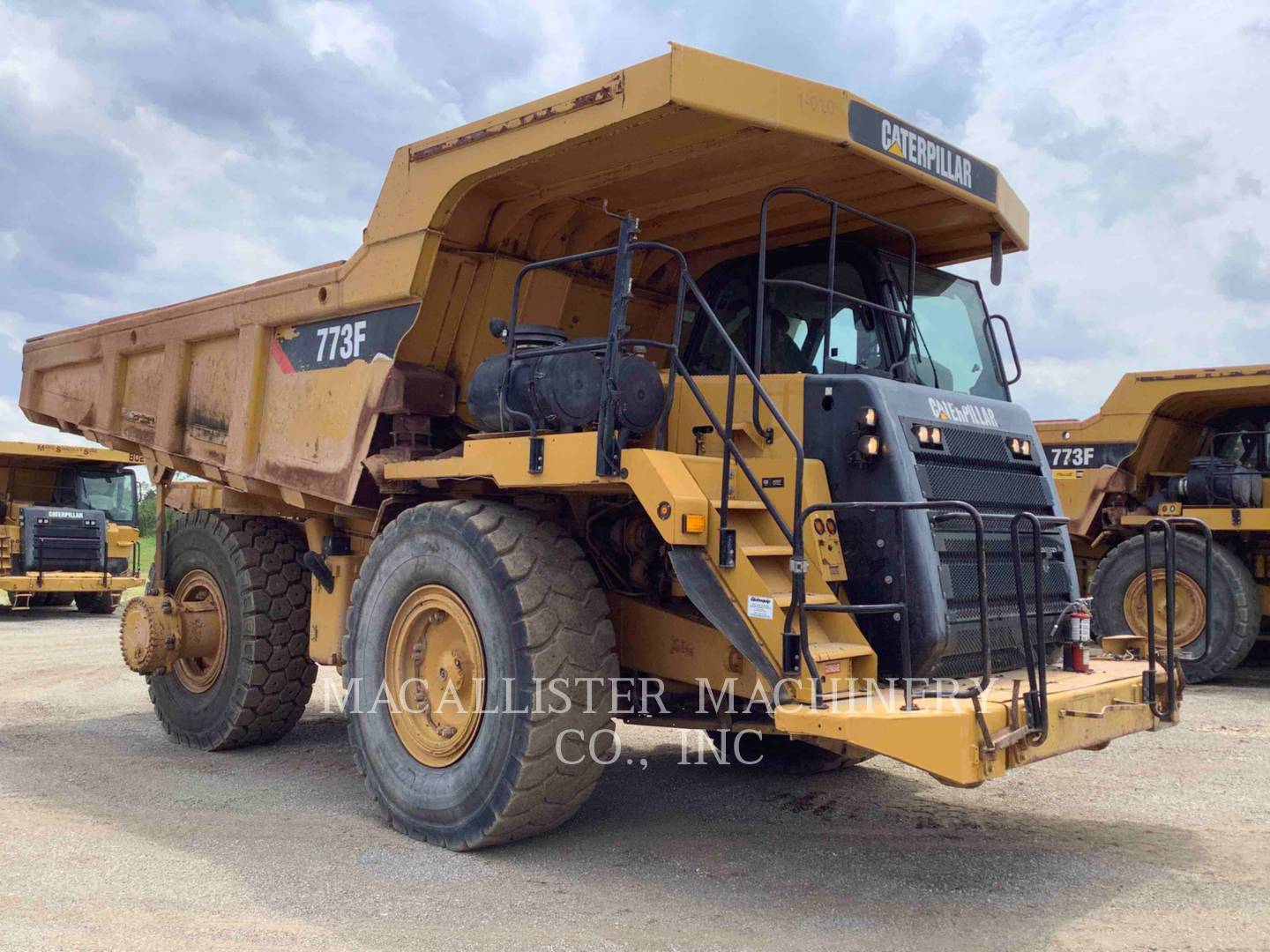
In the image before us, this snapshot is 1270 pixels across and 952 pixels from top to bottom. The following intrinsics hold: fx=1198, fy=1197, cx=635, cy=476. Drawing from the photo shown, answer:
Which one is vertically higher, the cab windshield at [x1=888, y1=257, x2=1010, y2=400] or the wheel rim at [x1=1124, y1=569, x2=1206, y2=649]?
the cab windshield at [x1=888, y1=257, x2=1010, y2=400]

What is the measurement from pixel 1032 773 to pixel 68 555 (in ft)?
54.9

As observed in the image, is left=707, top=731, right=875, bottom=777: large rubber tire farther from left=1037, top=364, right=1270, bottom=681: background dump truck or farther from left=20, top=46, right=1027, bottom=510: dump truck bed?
left=1037, top=364, right=1270, bottom=681: background dump truck

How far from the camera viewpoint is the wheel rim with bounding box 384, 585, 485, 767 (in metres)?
5.07

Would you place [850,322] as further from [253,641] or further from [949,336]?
[253,641]

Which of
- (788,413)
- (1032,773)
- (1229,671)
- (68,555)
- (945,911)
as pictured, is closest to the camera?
(945,911)

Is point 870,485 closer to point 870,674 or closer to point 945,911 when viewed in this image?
point 870,674

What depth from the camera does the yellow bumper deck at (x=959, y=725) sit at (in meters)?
3.95

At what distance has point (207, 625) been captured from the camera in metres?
7.30

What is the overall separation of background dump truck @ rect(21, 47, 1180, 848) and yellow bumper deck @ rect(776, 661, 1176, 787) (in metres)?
0.01

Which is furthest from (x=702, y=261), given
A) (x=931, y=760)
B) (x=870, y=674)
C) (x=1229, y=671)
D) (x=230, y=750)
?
(x=1229, y=671)

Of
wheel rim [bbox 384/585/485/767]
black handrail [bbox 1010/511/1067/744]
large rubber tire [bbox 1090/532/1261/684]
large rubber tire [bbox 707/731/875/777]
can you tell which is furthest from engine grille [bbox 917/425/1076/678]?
large rubber tire [bbox 1090/532/1261/684]

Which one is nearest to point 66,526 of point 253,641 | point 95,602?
point 95,602

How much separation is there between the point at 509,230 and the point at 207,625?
3.22 metres

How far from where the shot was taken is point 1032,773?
22.2ft
